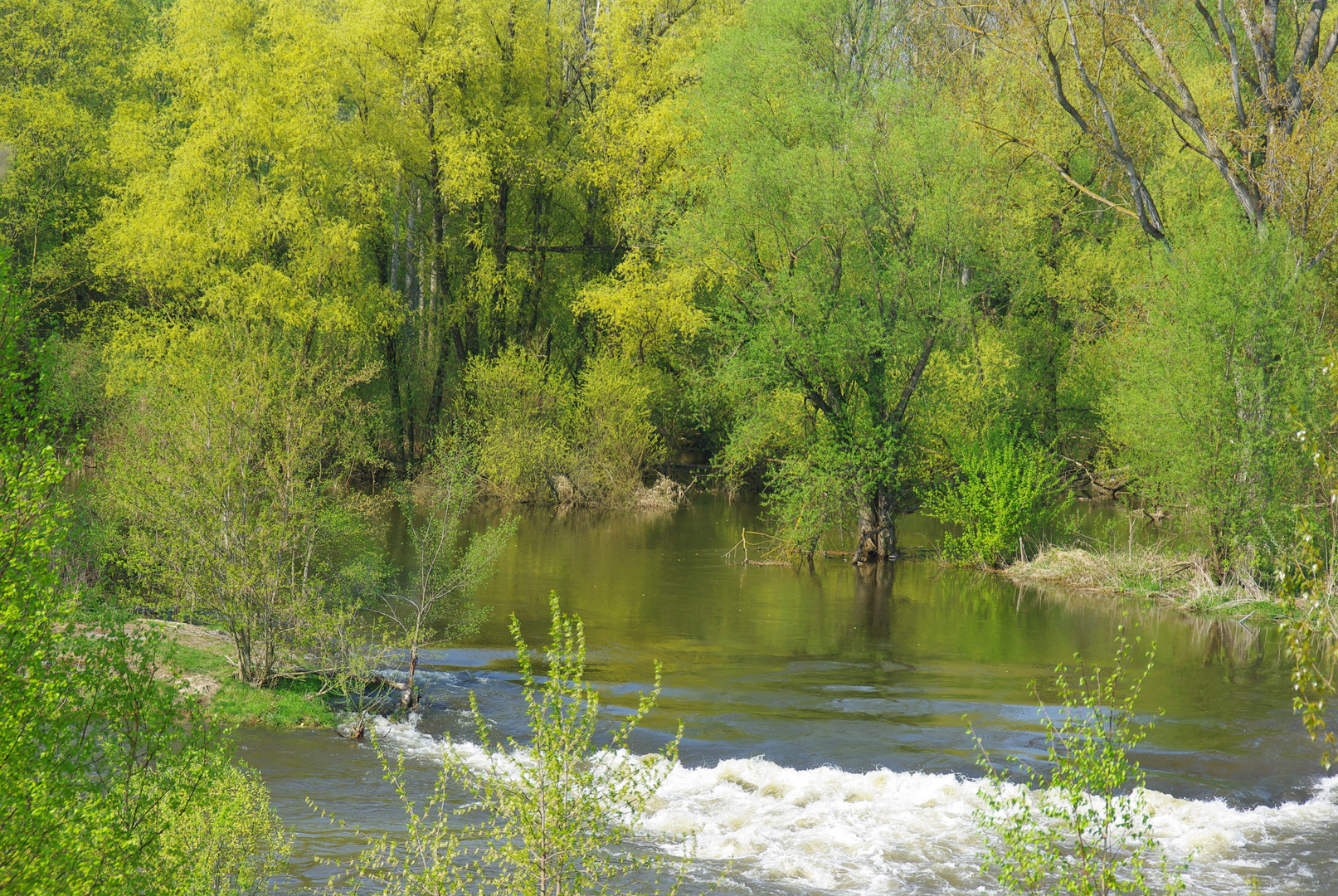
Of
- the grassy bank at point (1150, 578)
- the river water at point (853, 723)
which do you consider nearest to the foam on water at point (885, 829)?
the river water at point (853, 723)

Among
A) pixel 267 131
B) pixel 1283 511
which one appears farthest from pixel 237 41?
pixel 1283 511

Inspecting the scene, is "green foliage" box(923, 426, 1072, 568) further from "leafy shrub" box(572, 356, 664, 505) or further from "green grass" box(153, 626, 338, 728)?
"green grass" box(153, 626, 338, 728)

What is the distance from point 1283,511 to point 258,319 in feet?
82.1

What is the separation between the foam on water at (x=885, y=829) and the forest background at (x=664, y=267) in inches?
177

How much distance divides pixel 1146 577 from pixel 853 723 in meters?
11.7

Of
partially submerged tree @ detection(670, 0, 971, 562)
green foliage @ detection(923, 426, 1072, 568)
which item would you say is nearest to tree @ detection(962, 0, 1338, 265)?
partially submerged tree @ detection(670, 0, 971, 562)

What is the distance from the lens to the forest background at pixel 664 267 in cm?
1892

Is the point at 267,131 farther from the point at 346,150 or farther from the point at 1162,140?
the point at 1162,140

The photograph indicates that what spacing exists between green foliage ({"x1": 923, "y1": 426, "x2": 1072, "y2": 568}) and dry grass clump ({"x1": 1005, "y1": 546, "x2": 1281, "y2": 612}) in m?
0.68

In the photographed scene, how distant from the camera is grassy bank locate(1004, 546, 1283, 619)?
21953mm

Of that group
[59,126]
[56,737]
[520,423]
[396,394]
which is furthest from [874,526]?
[59,126]

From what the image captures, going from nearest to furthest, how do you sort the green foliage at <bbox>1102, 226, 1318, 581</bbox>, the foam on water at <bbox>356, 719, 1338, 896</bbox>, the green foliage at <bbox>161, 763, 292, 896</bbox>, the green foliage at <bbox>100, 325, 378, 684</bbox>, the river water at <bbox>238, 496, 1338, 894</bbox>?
the green foliage at <bbox>161, 763, 292, 896</bbox>
the foam on water at <bbox>356, 719, 1338, 896</bbox>
the river water at <bbox>238, 496, 1338, 894</bbox>
the green foliage at <bbox>100, 325, 378, 684</bbox>
the green foliage at <bbox>1102, 226, 1318, 581</bbox>

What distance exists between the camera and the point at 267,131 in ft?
103

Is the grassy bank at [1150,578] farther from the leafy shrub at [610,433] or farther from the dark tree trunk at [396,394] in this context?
the dark tree trunk at [396,394]
